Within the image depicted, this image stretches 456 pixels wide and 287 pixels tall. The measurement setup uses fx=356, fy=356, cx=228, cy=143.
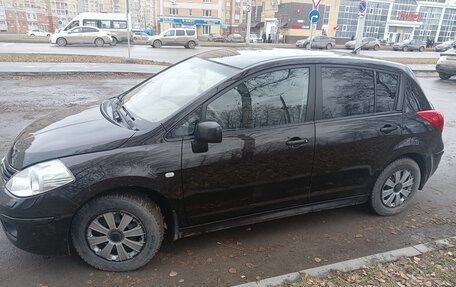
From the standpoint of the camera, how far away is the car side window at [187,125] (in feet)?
9.50

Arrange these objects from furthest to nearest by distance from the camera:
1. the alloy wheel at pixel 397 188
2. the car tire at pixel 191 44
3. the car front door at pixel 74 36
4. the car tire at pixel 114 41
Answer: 1. the car tire at pixel 191 44
2. the car tire at pixel 114 41
3. the car front door at pixel 74 36
4. the alloy wheel at pixel 397 188

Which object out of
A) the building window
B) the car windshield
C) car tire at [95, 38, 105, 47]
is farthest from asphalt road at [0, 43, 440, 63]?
the building window

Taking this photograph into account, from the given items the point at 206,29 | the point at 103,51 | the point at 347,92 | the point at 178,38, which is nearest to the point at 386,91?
the point at 347,92

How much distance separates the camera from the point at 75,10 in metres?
103

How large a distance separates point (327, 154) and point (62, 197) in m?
2.34

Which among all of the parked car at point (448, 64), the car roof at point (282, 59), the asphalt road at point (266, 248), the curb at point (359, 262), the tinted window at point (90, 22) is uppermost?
the car roof at point (282, 59)

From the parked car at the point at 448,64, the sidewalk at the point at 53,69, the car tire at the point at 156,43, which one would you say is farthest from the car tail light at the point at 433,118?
the car tire at the point at 156,43

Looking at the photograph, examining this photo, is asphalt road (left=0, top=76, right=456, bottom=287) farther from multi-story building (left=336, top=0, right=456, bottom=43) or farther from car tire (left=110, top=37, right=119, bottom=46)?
multi-story building (left=336, top=0, right=456, bottom=43)

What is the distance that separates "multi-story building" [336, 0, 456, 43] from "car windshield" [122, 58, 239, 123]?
65.0 m

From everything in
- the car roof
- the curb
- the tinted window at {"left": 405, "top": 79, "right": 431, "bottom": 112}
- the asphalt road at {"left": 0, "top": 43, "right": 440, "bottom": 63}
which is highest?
the car roof

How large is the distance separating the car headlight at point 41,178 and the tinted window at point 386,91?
9.88 ft

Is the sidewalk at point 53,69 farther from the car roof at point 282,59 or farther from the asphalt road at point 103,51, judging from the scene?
the car roof at point 282,59

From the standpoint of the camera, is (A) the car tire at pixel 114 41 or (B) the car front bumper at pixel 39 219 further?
(A) the car tire at pixel 114 41

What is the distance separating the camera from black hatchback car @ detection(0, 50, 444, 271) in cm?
269
